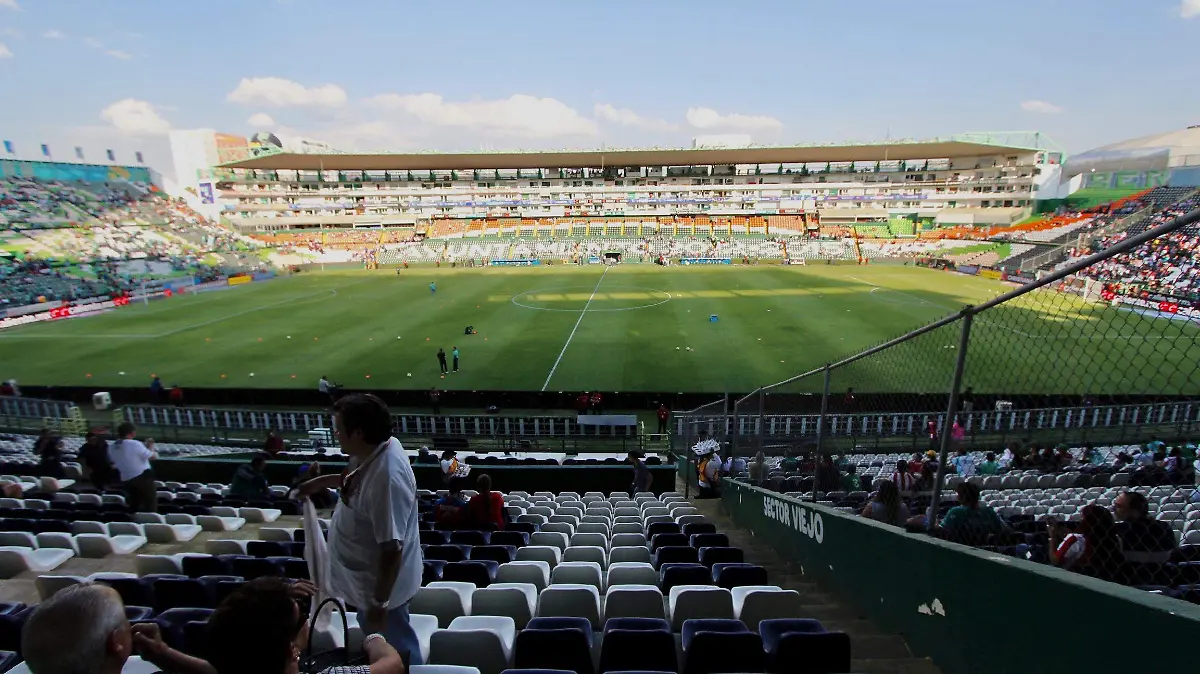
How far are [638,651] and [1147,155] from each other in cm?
9131

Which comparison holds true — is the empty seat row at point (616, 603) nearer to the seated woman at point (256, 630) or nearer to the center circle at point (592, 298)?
the seated woman at point (256, 630)

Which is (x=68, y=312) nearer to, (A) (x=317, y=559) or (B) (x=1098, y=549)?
(A) (x=317, y=559)

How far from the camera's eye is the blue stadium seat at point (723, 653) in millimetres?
2971

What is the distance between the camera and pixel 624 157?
252 ft

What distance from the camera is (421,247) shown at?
67125 millimetres

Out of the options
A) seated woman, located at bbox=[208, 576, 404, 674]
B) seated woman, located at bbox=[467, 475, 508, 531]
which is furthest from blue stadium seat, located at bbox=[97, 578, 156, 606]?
seated woman, located at bbox=[208, 576, 404, 674]

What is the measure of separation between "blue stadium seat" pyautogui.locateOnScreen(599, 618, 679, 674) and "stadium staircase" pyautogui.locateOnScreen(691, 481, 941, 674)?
1.02 metres

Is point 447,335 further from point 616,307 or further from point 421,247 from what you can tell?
point 421,247

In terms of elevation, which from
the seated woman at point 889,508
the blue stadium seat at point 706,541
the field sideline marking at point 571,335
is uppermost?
the seated woman at point 889,508

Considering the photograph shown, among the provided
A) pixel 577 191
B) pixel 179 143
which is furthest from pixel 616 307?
pixel 179 143

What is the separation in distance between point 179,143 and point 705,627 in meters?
104

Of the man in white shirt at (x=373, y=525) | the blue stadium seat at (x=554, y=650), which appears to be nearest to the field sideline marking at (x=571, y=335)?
the blue stadium seat at (x=554, y=650)

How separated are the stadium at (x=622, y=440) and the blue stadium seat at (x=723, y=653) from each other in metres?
0.02

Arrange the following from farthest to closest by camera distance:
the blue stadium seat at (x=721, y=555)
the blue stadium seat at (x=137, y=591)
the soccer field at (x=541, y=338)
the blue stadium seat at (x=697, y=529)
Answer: the soccer field at (x=541, y=338) → the blue stadium seat at (x=697, y=529) → the blue stadium seat at (x=721, y=555) → the blue stadium seat at (x=137, y=591)
